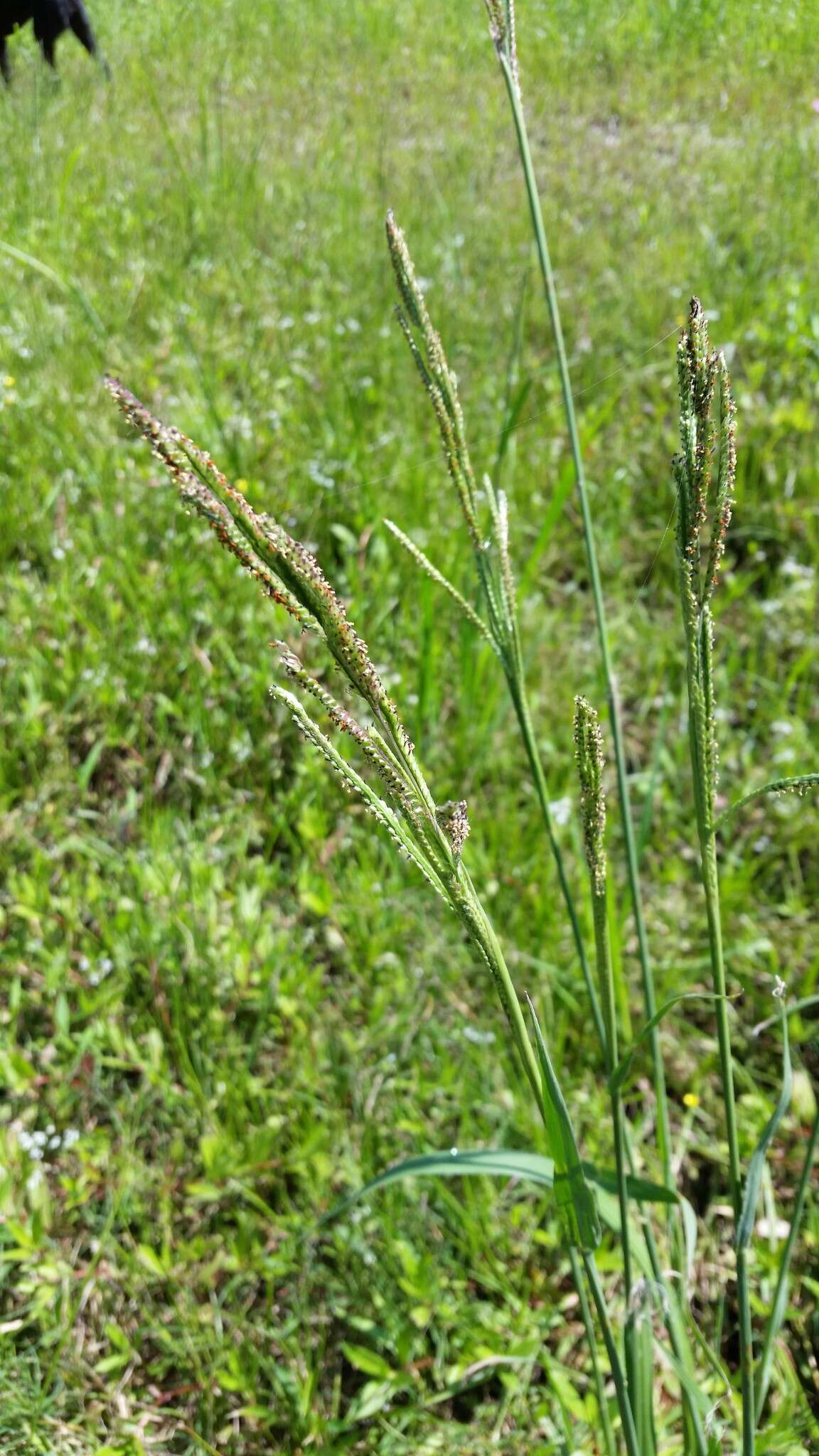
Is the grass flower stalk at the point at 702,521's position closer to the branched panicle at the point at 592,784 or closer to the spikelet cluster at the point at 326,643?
the branched panicle at the point at 592,784

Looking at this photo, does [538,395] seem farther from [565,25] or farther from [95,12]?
[95,12]

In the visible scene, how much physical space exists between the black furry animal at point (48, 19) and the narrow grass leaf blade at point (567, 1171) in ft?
2.86

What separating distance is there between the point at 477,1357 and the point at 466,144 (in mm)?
4130

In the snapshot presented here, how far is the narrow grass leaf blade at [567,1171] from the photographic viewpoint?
1.97 ft

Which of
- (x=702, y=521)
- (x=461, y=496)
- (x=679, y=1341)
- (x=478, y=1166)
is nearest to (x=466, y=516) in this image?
(x=461, y=496)

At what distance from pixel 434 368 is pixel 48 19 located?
0.51 m

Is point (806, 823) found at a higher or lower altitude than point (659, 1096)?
higher

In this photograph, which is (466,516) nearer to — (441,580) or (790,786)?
(441,580)

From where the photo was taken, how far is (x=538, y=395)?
3.04 meters

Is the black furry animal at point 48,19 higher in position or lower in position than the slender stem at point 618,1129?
higher

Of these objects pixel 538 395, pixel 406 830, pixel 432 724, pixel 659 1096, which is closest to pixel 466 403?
pixel 538 395

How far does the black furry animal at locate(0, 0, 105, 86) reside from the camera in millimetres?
822

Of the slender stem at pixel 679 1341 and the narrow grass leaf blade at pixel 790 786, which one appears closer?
the narrow grass leaf blade at pixel 790 786

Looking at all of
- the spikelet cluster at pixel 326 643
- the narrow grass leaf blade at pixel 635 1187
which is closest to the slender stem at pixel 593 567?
the narrow grass leaf blade at pixel 635 1187
